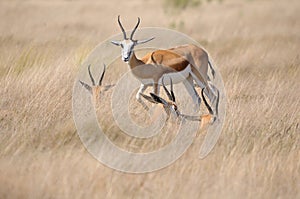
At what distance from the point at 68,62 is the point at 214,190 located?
448 centimetres

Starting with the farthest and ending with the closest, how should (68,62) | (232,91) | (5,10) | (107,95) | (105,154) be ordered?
(5,10) < (68,62) < (232,91) < (107,95) < (105,154)

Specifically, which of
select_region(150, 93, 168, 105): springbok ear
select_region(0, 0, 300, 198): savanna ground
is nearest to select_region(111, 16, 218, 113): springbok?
select_region(0, 0, 300, 198): savanna ground

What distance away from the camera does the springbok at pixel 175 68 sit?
6.63m

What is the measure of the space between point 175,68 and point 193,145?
1.57 m

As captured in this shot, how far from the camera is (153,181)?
4664mm

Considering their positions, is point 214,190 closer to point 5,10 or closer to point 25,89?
point 25,89

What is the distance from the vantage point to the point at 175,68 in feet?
22.1

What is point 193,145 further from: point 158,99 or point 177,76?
point 177,76

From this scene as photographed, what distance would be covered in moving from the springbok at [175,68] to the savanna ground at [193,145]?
46 centimetres

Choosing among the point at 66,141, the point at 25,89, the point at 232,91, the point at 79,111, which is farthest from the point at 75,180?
the point at 232,91

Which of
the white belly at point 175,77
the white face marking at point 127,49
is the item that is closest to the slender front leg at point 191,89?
the white belly at point 175,77

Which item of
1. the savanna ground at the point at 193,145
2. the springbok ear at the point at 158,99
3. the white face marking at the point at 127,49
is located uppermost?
the white face marking at the point at 127,49

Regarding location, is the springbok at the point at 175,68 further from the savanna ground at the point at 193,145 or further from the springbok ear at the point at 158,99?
the springbok ear at the point at 158,99

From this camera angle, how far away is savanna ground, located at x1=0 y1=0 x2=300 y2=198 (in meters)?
4.55
